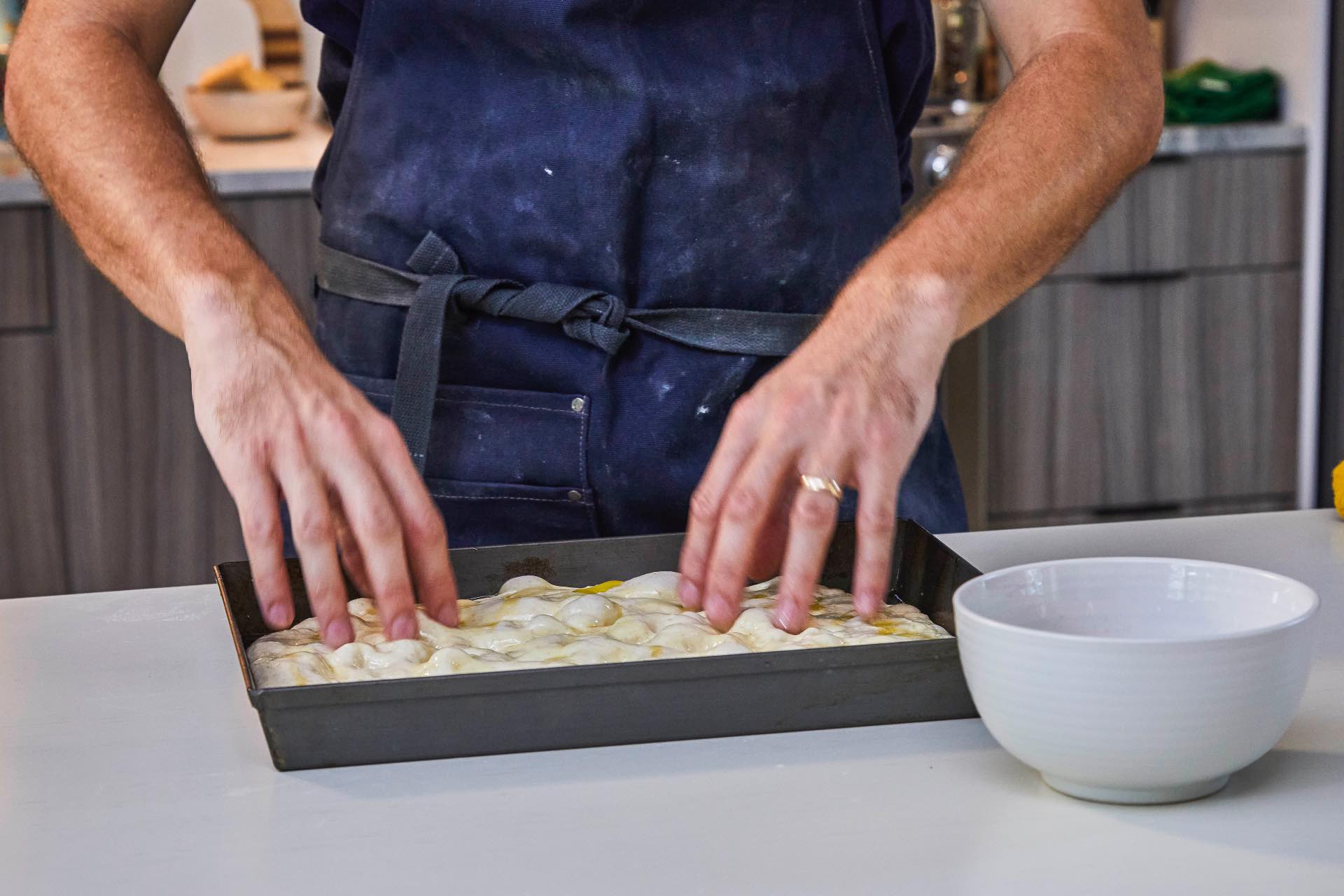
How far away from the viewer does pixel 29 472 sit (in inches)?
92.5

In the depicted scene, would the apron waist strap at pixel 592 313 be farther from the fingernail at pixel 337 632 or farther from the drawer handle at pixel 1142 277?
the drawer handle at pixel 1142 277

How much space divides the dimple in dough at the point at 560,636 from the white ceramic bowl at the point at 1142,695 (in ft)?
0.34

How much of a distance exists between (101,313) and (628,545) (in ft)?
5.55

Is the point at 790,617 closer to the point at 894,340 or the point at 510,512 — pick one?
the point at 894,340

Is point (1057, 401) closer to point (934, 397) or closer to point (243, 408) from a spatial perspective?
point (934, 397)

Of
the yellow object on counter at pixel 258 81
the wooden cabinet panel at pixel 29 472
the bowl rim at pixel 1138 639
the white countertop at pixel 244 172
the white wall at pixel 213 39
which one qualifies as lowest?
the wooden cabinet panel at pixel 29 472

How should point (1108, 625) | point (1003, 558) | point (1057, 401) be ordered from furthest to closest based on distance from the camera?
point (1057, 401)
point (1003, 558)
point (1108, 625)

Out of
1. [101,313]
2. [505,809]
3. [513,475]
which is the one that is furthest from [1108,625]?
[101,313]

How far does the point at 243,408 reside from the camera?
74 cm

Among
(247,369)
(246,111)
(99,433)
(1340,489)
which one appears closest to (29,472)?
(99,433)

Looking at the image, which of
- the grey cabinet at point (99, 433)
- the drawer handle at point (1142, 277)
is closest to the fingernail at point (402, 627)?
the grey cabinet at point (99, 433)

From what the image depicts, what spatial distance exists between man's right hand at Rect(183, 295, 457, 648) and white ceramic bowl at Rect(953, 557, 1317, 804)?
0.27m

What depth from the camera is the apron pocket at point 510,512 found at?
3.54 feet

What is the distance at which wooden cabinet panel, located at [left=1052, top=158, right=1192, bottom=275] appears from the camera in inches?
100.0
